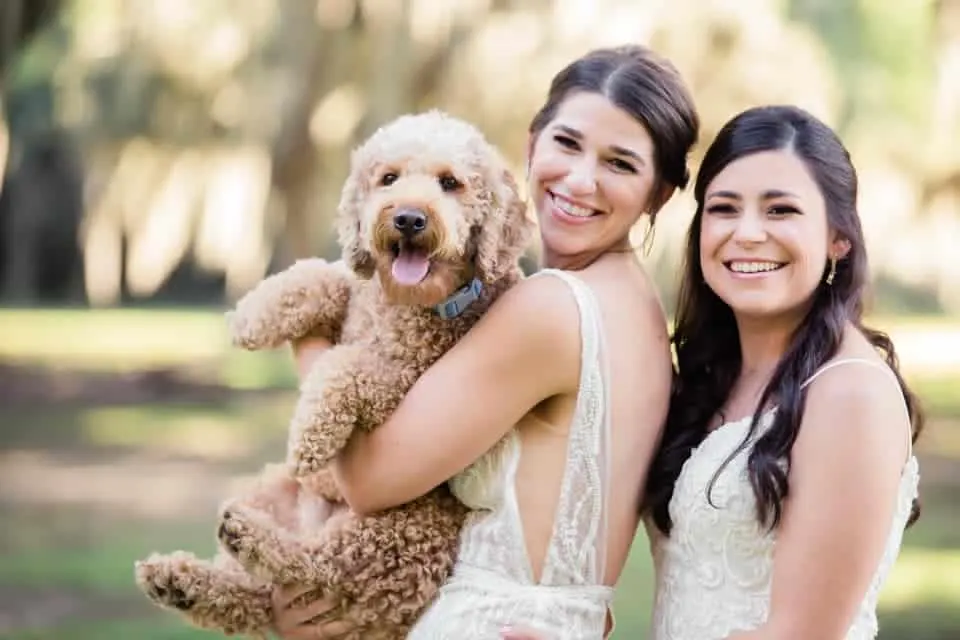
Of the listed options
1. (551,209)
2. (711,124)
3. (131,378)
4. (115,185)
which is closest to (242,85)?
(115,185)

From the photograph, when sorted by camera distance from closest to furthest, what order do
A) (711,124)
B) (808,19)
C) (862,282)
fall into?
(862,282), (711,124), (808,19)

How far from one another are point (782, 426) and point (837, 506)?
7.4 inches

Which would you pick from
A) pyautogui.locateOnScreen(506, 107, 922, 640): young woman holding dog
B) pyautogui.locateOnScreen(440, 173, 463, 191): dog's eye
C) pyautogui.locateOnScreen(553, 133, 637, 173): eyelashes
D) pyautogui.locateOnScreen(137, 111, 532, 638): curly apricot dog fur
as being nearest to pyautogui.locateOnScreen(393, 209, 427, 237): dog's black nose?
pyautogui.locateOnScreen(137, 111, 532, 638): curly apricot dog fur

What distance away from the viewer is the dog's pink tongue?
267 cm

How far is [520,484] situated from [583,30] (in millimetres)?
7451

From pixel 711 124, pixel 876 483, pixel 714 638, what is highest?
pixel 711 124

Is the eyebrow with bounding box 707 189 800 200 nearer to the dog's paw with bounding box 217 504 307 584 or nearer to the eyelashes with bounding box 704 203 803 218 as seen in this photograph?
the eyelashes with bounding box 704 203 803 218

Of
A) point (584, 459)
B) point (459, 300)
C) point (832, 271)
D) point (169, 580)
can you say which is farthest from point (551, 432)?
point (169, 580)

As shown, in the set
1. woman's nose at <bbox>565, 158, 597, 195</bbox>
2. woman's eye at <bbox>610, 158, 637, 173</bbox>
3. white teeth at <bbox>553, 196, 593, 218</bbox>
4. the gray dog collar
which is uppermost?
woman's eye at <bbox>610, 158, 637, 173</bbox>

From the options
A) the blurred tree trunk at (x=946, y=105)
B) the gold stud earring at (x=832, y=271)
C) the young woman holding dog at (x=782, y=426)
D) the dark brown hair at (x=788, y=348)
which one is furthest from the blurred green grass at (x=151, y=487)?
the gold stud earring at (x=832, y=271)

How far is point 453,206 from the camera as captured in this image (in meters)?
2.68

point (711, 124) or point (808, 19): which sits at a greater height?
point (808, 19)

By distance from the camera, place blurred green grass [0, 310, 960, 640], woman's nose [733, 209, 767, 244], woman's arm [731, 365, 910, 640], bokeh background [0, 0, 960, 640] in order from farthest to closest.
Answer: bokeh background [0, 0, 960, 640] → blurred green grass [0, 310, 960, 640] → woman's nose [733, 209, 767, 244] → woman's arm [731, 365, 910, 640]

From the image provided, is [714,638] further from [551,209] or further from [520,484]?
[551,209]
